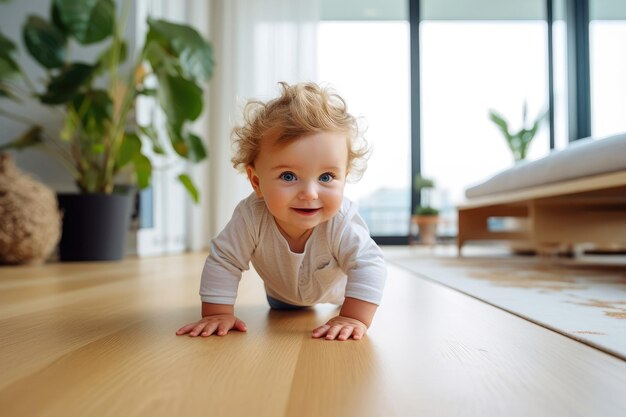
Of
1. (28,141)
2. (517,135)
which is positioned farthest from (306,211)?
(517,135)

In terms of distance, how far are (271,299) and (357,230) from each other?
0.89 feet

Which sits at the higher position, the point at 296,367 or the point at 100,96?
the point at 100,96

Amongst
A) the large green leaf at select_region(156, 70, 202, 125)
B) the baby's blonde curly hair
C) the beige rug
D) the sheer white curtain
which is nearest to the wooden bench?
the beige rug

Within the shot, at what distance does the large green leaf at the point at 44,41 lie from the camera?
102 inches

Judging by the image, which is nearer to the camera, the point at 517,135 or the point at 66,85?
the point at 66,85

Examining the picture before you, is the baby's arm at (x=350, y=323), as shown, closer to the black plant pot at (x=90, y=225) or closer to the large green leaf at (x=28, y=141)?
the black plant pot at (x=90, y=225)

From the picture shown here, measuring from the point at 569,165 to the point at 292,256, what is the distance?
5.00ft

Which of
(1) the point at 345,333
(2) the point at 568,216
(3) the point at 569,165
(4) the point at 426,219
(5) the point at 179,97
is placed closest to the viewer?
(1) the point at 345,333

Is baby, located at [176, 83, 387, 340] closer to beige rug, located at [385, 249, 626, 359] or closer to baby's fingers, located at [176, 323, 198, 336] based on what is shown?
baby's fingers, located at [176, 323, 198, 336]

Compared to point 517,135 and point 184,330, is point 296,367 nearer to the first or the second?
point 184,330

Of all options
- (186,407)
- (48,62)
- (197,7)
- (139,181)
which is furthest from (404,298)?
(197,7)

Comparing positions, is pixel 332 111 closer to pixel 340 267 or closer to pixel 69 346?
pixel 340 267

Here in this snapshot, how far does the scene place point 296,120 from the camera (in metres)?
0.87

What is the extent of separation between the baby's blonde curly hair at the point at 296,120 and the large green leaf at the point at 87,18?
1870 mm
